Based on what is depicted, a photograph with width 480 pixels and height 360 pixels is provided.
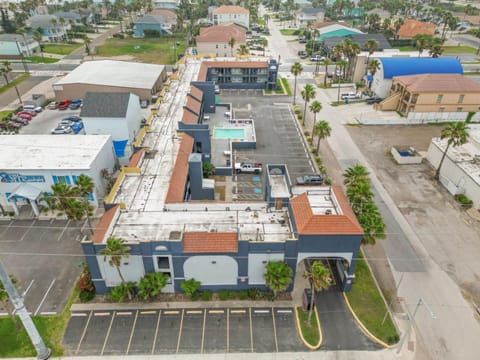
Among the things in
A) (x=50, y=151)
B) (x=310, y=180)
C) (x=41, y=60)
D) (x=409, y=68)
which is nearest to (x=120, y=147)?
(x=50, y=151)

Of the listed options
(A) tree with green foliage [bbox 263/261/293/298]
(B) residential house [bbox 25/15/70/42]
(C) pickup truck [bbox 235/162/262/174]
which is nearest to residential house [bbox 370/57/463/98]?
(C) pickup truck [bbox 235/162/262/174]

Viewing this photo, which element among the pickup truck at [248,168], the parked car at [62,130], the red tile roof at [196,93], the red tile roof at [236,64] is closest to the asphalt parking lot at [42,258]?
the pickup truck at [248,168]

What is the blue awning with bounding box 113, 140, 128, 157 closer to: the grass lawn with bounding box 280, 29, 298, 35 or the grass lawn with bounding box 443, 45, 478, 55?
the grass lawn with bounding box 443, 45, 478, 55

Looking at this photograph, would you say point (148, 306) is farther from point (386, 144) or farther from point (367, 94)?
point (367, 94)

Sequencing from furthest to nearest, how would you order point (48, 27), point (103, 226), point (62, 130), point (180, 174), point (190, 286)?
point (48, 27)
point (62, 130)
point (180, 174)
point (103, 226)
point (190, 286)

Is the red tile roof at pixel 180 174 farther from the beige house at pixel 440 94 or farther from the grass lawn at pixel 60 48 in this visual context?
the grass lawn at pixel 60 48

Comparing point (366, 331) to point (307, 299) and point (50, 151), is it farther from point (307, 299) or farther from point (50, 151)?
point (50, 151)

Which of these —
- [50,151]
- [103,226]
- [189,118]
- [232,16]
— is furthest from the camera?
[232,16]
